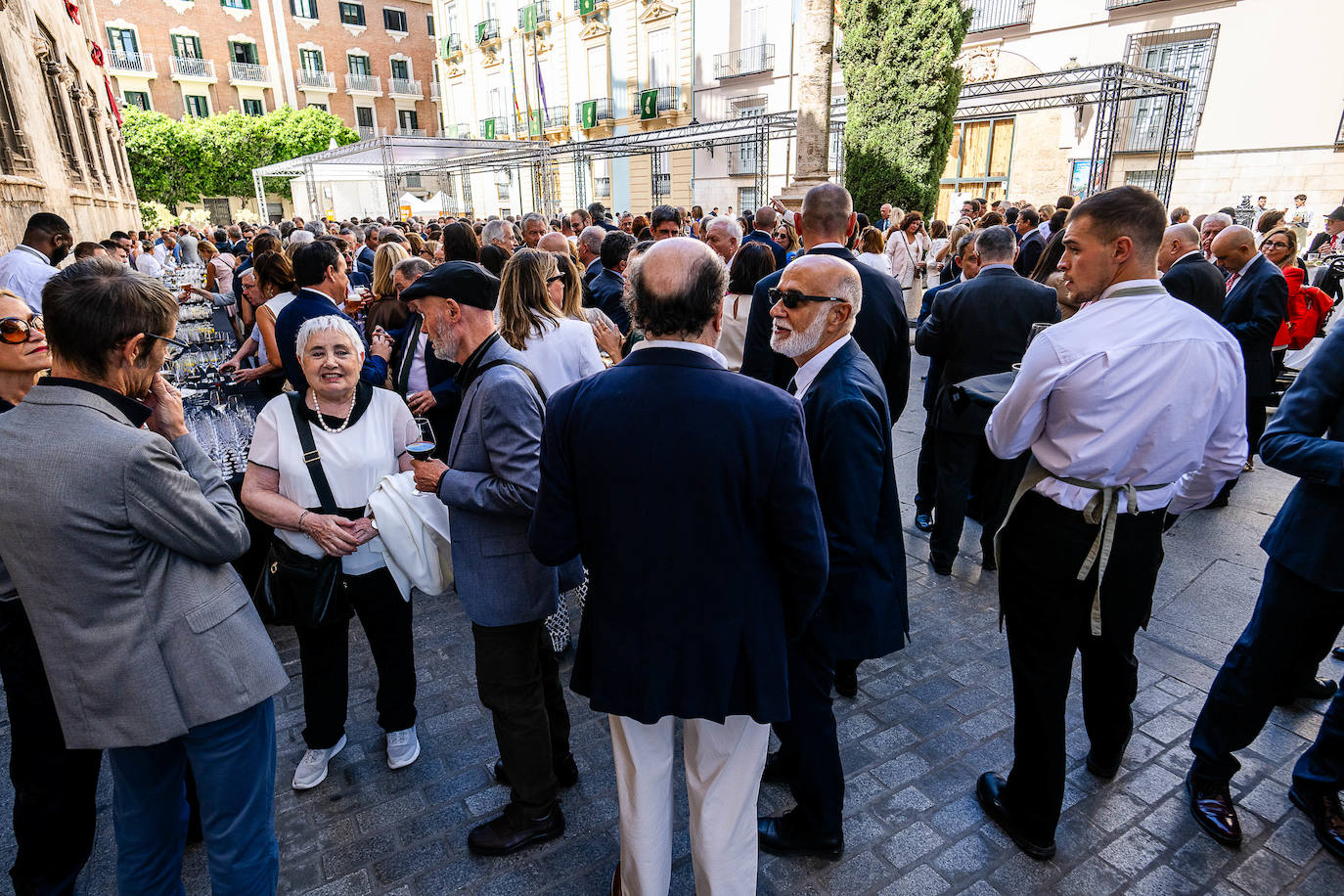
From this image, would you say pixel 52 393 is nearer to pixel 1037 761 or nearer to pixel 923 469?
pixel 1037 761

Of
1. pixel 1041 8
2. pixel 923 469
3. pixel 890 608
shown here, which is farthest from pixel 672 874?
pixel 1041 8

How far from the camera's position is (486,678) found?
2.50 metres

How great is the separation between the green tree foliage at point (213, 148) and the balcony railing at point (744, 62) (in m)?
23.0

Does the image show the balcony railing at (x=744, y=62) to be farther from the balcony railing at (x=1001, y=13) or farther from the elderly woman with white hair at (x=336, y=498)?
the elderly woman with white hair at (x=336, y=498)

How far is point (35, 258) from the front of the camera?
545 cm

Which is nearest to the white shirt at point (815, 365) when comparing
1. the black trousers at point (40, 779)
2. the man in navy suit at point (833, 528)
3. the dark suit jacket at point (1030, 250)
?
the man in navy suit at point (833, 528)

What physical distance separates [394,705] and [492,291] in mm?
1770

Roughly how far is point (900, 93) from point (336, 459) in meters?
15.3

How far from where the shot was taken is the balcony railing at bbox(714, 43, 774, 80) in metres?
26.8

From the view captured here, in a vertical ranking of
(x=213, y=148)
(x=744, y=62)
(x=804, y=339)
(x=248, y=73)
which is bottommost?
(x=804, y=339)

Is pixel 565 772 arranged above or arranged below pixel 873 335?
below

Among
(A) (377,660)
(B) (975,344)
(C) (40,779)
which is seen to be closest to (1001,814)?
(A) (377,660)

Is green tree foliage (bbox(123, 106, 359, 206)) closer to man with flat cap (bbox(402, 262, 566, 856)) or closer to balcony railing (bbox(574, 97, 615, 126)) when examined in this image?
balcony railing (bbox(574, 97, 615, 126))

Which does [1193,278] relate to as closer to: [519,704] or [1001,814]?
[1001,814]
